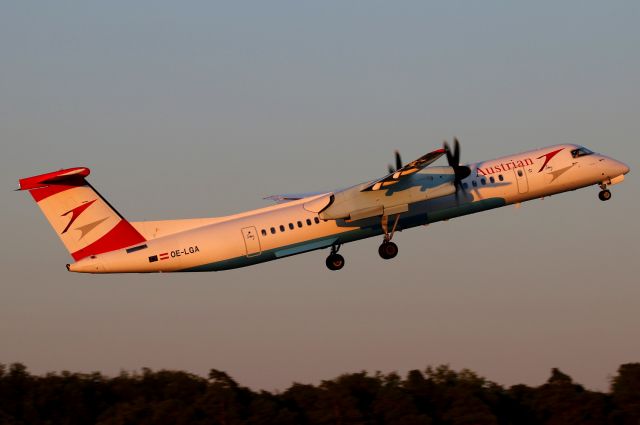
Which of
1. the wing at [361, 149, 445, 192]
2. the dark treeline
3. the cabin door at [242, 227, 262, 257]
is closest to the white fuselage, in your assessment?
the cabin door at [242, 227, 262, 257]

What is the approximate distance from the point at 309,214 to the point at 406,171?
357 centimetres

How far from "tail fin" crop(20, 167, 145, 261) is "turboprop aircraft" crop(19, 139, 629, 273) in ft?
0.10

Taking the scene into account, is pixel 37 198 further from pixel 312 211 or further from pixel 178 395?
pixel 178 395

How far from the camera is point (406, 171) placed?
35.8 metres

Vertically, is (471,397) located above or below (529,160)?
below

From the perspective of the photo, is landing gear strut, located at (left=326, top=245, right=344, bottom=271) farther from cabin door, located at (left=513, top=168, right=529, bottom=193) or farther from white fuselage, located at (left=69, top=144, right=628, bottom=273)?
cabin door, located at (left=513, top=168, right=529, bottom=193)

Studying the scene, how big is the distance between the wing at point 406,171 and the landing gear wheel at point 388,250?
2578mm

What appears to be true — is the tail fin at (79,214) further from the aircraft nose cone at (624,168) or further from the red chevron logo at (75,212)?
the aircraft nose cone at (624,168)

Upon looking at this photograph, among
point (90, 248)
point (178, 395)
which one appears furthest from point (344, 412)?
point (90, 248)

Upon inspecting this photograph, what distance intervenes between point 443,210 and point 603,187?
6637mm

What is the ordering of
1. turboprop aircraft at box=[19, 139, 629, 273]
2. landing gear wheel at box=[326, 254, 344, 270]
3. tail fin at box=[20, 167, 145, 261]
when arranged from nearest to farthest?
tail fin at box=[20, 167, 145, 261] → turboprop aircraft at box=[19, 139, 629, 273] → landing gear wheel at box=[326, 254, 344, 270]

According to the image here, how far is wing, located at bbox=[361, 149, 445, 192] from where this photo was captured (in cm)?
3494

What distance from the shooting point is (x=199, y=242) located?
117 feet

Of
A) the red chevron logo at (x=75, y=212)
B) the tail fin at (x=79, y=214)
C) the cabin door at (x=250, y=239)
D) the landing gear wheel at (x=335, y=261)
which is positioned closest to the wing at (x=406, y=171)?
the landing gear wheel at (x=335, y=261)
